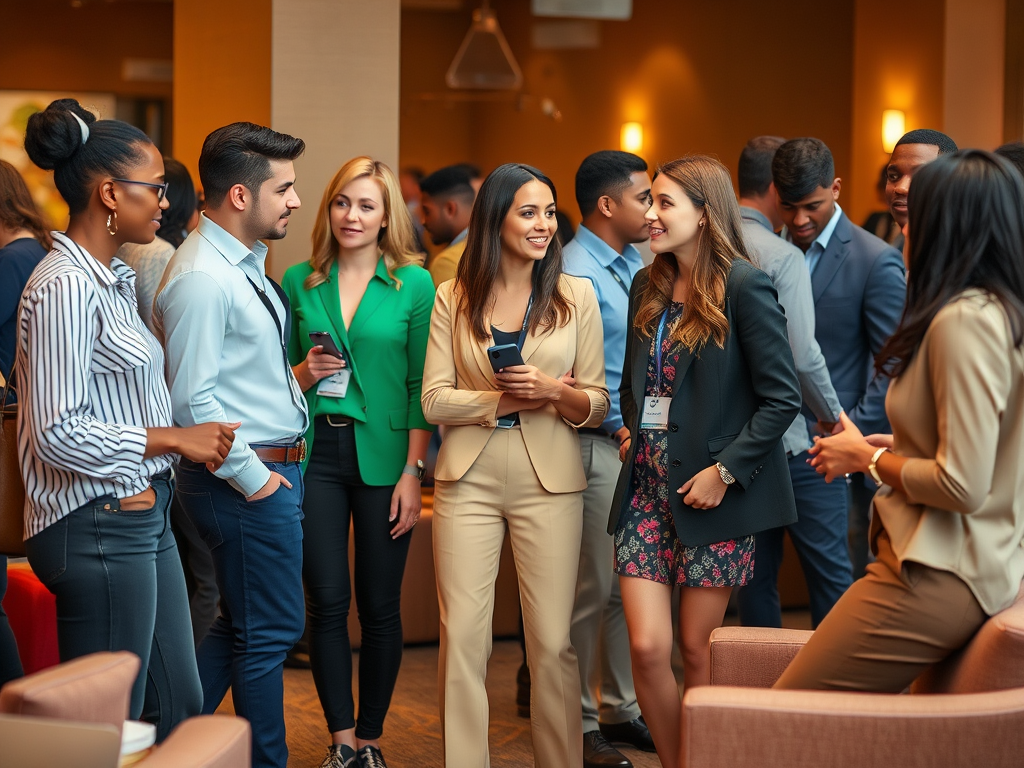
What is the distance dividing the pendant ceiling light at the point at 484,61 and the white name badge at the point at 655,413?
7394mm

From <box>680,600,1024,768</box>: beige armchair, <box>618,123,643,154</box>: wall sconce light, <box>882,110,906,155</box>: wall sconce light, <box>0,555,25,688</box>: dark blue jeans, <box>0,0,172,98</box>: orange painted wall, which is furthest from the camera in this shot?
<box>618,123,643,154</box>: wall sconce light

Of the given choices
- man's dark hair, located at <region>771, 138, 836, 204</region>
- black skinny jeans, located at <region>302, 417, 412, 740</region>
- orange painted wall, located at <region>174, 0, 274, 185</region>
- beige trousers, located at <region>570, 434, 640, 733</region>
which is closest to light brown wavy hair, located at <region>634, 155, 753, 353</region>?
beige trousers, located at <region>570, 434, 640, 733</region>

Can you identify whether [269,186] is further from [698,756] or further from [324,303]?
[698,756]

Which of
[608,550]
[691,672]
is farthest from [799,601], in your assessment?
[691,672]

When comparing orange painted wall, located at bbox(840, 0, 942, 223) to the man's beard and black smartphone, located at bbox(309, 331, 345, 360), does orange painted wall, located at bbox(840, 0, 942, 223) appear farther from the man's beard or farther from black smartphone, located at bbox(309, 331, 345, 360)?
the man's beard

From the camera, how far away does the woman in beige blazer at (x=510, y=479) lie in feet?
9.84

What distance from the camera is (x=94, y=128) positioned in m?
2.42

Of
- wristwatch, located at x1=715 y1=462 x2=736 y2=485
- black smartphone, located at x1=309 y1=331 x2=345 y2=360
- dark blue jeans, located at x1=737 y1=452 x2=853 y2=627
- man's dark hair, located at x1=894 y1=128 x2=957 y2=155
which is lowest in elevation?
dark blue jeans, located at x1=737 y1=452 x2=853 y2=627

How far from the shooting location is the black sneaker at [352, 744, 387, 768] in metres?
3.31

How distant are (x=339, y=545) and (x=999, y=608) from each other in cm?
191

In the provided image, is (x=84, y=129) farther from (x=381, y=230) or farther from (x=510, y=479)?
(x=510, y=479)

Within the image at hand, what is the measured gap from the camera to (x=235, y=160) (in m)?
2.81

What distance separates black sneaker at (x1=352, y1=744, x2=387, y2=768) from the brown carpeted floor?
14cm

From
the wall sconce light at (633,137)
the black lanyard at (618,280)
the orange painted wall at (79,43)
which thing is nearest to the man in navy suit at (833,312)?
the black lanyard at (618,280)
